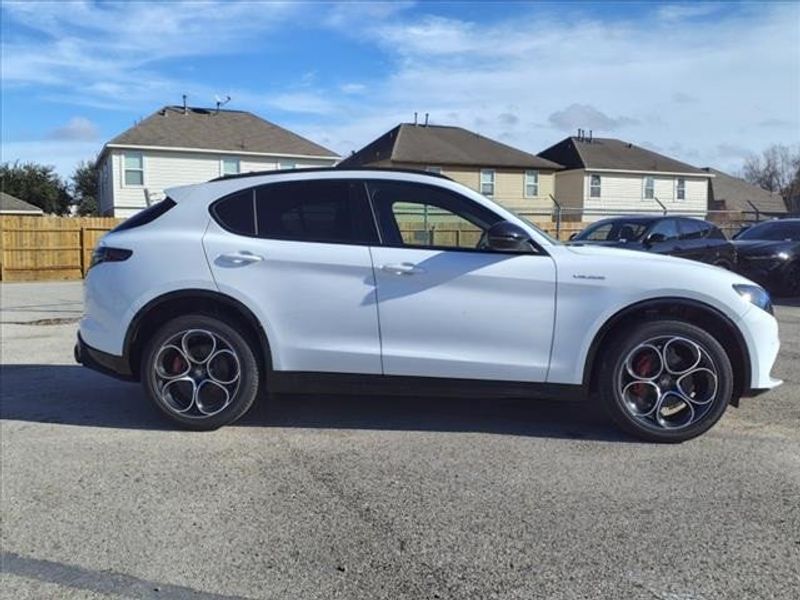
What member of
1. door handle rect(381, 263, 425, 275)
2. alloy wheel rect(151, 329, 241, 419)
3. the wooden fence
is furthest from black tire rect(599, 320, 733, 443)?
the wooden fence

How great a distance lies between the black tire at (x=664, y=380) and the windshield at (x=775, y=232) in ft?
34.3

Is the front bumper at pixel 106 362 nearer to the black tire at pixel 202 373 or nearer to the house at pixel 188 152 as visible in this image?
the black tire at pixel 202 373

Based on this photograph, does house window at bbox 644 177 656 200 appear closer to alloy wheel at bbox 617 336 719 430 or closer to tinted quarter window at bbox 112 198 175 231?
alloy wheel at bbox 617 336 719 430

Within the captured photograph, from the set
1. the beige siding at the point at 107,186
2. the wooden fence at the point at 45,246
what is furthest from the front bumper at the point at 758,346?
the beige siding at the point at 107,186

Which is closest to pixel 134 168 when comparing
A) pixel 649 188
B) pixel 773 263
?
pixel 773 263

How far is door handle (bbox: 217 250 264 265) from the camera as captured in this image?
16.0ft

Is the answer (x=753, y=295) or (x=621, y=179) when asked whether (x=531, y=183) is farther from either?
(x=753, y=295)

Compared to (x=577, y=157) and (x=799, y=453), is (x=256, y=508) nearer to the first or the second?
(x=799, y=453)

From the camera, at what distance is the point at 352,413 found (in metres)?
5.48

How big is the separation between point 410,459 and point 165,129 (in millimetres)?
31004

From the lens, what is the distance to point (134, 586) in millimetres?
3043

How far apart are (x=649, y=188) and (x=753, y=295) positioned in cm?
3973

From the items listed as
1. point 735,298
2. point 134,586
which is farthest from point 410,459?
point 735,298

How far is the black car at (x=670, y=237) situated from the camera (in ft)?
41.4
